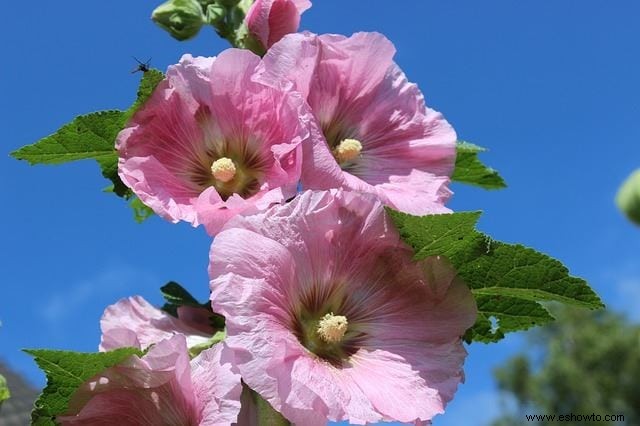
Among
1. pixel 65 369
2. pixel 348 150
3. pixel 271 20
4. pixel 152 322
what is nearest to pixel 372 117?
pixel 348 150

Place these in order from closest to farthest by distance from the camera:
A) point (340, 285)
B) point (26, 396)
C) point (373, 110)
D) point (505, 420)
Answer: point (340, 285), point (373, 110), point (26, 396), point (505, 420)

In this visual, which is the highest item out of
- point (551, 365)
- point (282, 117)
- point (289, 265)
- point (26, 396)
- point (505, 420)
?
point (551, 365)

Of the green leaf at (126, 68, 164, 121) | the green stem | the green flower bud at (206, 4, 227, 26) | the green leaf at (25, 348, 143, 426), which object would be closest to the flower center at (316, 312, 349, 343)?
the green stem

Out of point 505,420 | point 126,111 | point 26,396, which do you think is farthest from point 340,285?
point 505,420

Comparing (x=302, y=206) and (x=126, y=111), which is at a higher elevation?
(x=126, y=111)

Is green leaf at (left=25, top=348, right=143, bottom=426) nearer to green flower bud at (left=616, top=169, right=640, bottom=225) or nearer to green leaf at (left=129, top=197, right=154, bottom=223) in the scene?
green leaf at (left=129, top=197, right=154, bottom=223)

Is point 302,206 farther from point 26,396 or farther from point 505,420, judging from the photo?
point 505,420

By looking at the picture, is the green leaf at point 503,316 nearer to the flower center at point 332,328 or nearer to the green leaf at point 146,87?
the flower center at point 332,328
